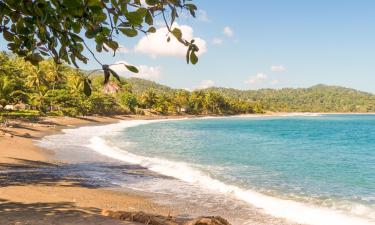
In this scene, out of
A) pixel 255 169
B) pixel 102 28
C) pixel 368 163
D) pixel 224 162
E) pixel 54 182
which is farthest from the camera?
pixel 368 163

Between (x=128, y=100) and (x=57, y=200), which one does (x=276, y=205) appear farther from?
(x=128, y=100)

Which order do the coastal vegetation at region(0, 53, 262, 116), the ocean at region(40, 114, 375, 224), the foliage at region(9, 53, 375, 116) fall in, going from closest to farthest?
the ocean at region(40, 114, 375, 224)
the coastal vegetation at region(0, 53, 262, 116)
the foliage at region(9, 53, 375, 116)

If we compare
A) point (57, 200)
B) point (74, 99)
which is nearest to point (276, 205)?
point (57, 200)

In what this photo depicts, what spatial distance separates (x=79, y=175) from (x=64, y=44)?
1578 cm

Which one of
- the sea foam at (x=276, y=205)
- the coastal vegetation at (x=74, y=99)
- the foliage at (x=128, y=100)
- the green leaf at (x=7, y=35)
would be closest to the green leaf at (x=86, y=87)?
the coastal vegetation at (x=74, y=99)

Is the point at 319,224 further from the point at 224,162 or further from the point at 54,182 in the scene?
the point at 224,162

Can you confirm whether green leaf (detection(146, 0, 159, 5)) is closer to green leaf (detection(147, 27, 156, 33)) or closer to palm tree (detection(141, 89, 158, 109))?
green leaf (detection(147, 27, 156, 33))

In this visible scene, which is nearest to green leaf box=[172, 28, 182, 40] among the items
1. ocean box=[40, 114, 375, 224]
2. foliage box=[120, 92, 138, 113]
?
ocean box=[40, 114, 375, 224]

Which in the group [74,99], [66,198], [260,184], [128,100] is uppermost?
[128,100]

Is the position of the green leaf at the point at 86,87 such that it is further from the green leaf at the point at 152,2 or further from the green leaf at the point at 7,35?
the green leaf at the point at 7,35

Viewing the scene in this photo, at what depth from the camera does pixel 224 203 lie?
13938 millimetres

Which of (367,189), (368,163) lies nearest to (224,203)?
(367,189)

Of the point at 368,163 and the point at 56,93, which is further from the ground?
the point at 56,93

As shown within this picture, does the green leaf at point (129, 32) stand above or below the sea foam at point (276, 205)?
above
